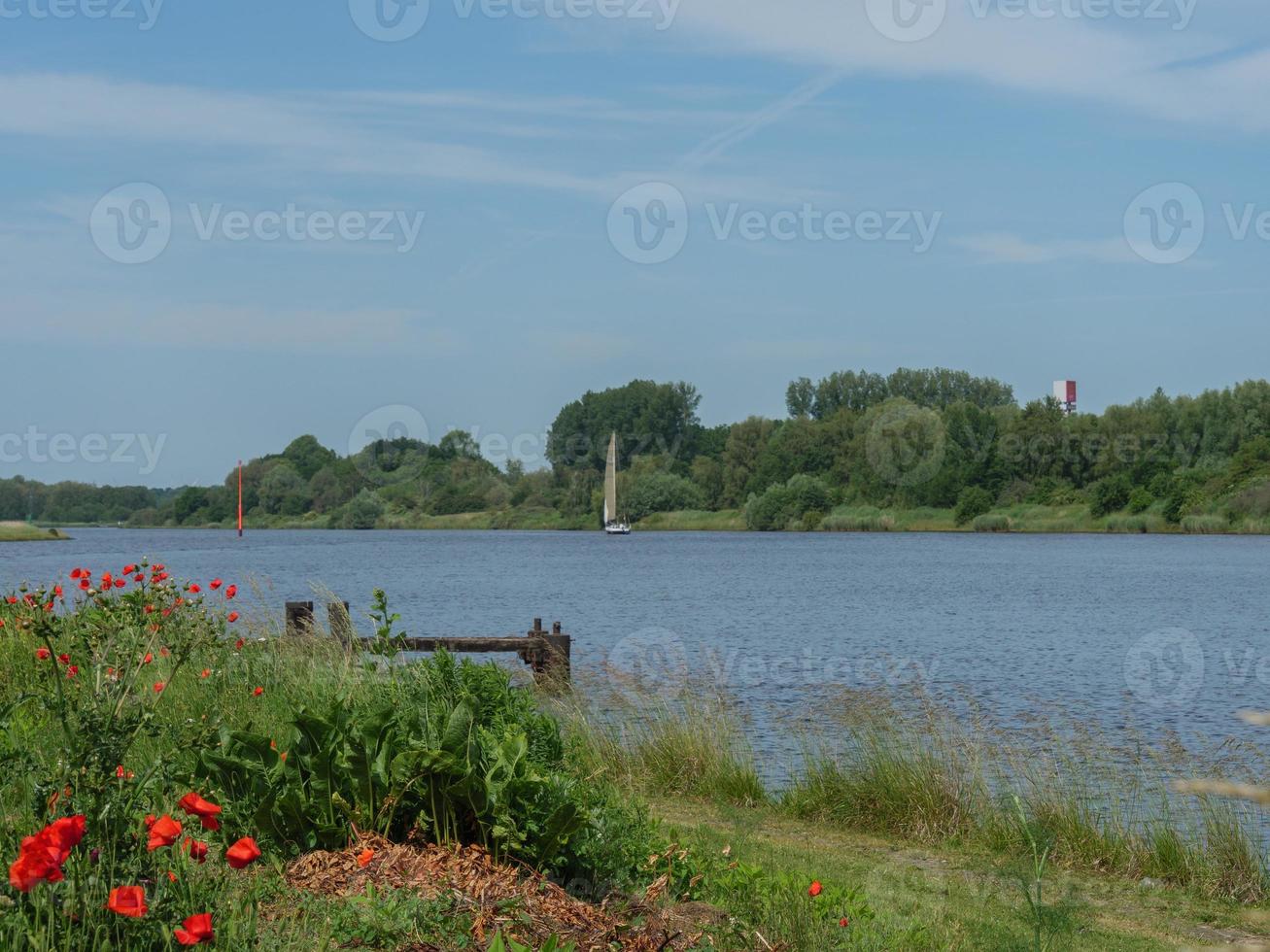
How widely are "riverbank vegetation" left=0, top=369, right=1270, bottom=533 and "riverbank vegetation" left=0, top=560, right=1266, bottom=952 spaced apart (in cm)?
9079

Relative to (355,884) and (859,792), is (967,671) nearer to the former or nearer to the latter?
(859,792)

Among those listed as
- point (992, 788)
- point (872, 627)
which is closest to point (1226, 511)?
point (872, 627)

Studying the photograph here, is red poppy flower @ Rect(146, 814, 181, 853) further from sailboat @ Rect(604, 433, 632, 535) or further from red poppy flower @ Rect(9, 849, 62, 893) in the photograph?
sailboat @ Rect(604, 433, 632, 535)

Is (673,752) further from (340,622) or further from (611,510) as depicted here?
(611,510)

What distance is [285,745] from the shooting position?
20.4 ft

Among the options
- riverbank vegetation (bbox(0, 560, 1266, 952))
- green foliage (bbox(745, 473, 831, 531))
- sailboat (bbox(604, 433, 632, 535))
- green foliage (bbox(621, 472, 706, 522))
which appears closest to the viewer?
riverbank vegetation (bbox(0, 560, 1266, 952))

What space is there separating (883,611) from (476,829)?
122 feet

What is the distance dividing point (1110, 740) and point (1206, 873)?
7.53 m

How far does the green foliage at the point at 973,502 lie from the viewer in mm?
107875
